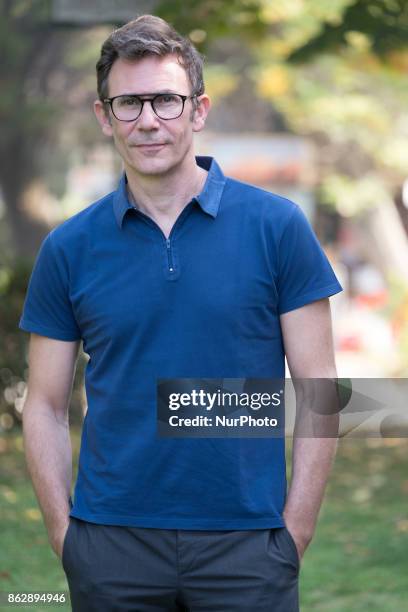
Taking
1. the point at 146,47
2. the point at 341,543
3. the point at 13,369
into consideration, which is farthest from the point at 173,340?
the point at 13,369

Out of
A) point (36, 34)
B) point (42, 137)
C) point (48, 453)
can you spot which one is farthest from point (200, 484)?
point (42, 137)

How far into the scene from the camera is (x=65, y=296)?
273 centimetres

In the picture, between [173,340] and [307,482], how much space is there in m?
0.47

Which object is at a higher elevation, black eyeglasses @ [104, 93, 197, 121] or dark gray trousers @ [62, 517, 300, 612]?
black eyeglasses @ [104, 93, 197, 121]

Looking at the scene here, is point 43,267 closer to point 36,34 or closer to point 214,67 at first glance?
point 36,34

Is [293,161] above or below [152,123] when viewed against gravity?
below

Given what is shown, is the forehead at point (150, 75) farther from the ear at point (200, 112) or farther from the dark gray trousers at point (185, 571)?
the dark gray trousers at point (185, 571)

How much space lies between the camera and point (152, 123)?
8.65ft

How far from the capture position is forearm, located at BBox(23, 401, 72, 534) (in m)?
2.78

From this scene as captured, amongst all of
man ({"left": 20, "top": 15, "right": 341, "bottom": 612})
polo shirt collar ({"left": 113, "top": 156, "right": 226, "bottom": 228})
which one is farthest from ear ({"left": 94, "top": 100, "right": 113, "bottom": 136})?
polo shirt collar ({"left": 113, "top": 156, "right": 226, "bottom": 228})

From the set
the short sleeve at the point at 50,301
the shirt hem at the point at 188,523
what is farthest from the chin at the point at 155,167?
the shirt hem at the point at 188,523

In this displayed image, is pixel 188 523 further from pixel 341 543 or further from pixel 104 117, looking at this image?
pixel 341 543

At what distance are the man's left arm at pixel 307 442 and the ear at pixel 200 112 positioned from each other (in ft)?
1.68

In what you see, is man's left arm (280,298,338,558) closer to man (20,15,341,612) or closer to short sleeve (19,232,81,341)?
man (20,15,341,612)
